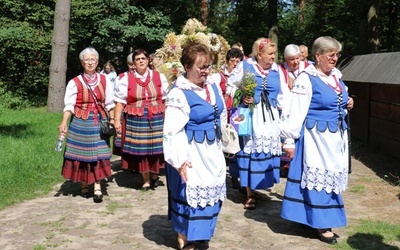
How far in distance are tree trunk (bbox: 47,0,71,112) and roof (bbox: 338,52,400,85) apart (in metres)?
7.70

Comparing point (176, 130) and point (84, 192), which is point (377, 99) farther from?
point (176, 130)

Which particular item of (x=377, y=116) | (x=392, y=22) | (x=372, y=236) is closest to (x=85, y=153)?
(x=372, y=236)

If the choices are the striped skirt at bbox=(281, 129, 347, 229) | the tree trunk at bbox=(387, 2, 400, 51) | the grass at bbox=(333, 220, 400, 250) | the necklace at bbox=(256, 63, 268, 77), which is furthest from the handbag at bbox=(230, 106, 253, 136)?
the tree trunk at bbox=(387, 2, 400, 51)

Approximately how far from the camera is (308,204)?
5000mm

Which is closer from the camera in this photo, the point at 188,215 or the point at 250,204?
the point at 188,215

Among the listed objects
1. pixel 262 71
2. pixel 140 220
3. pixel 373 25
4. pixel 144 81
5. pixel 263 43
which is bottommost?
pixel 140 220

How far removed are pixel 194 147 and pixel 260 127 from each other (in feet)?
6.36

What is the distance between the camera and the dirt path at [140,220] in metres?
4.92

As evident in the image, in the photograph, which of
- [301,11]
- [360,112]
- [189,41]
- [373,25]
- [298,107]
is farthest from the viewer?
[301,11]

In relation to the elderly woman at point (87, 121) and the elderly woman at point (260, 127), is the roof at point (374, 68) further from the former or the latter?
the elderly woman at point (87, 121)

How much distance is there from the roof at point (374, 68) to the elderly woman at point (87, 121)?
419 centimetres

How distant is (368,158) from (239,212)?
4385 mm

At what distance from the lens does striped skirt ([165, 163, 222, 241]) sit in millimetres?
4441

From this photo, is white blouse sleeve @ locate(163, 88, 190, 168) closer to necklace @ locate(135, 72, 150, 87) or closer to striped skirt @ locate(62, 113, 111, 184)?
striped skirt @ locate(62, 113, 111, 184)
